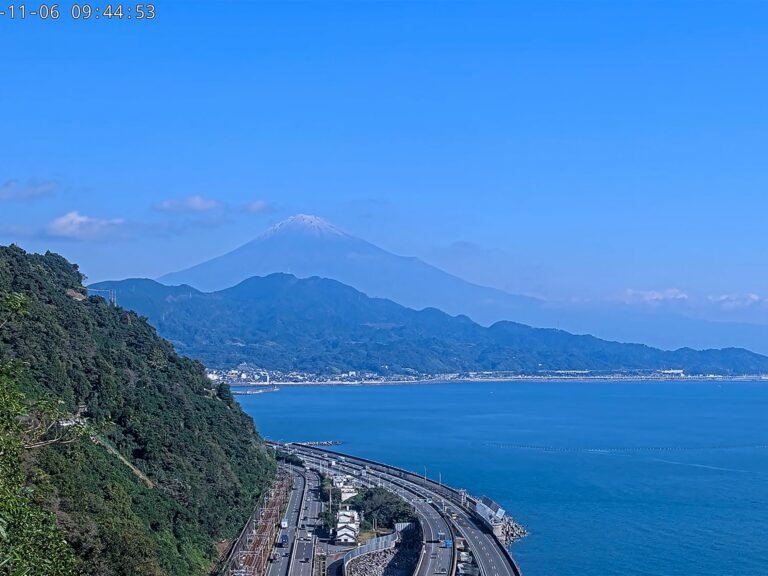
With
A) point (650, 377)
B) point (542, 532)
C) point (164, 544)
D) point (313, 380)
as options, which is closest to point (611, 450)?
point (542, 532)

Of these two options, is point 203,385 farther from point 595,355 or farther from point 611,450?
point 595,355

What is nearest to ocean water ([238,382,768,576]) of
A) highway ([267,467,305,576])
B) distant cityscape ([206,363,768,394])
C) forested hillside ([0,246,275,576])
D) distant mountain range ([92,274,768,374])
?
highway ([267,467,305,576])

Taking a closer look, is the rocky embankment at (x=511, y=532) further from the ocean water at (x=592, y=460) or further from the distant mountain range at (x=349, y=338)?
the distant mountain range at (x=349, y=338)

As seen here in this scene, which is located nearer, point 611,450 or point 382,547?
point 382,547

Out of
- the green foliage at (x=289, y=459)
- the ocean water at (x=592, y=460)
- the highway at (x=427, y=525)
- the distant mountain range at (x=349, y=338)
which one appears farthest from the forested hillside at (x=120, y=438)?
the distant mountain range at (x=349, y=338)

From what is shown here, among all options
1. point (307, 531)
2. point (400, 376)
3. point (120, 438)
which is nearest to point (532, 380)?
point (400, 376)

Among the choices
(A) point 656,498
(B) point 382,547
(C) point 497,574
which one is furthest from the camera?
(A) point 656,498

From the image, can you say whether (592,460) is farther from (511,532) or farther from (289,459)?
(511,532)
